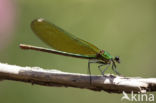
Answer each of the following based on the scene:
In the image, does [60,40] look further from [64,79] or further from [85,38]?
[85,38]

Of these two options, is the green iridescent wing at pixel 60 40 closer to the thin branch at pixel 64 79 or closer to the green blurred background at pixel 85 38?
the thin branch at pixel 64 79

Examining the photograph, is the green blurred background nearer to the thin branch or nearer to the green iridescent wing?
the green iridescent wing

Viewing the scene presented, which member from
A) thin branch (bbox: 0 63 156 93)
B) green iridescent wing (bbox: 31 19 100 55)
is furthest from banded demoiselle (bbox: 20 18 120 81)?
thin branch (bbox: 0 63 156 93)

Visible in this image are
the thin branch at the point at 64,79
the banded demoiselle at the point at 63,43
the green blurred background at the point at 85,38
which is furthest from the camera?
the green blurred background at the point at 85,38

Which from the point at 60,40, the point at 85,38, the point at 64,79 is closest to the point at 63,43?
the point at 60,40

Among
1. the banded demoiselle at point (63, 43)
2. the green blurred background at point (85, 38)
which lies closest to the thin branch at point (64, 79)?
the banded demoiselle at point (63, 43)

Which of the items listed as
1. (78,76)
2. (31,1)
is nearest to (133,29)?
(31,1)
